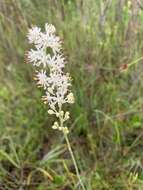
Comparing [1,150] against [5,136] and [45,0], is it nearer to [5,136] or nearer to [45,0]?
[5,136]

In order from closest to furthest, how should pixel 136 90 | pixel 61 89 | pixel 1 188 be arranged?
pixel 61 89 < pixel 1 188 < pixel 136 90

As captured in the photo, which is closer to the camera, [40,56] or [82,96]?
[40,56]

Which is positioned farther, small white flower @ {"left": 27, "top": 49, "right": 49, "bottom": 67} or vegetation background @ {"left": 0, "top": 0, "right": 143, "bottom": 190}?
vegetation background @ {"left": 0, "top": 0, "right": 143, "bottom": 190}

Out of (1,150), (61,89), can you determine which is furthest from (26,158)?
(61,89)

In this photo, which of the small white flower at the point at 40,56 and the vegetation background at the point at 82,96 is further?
the vegetation background at the point at 82,96

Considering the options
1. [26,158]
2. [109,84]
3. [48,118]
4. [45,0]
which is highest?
[45,0]

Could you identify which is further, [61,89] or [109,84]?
[109,84]

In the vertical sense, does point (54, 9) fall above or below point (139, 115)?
above

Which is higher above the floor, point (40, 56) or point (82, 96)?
point (82, 96)
